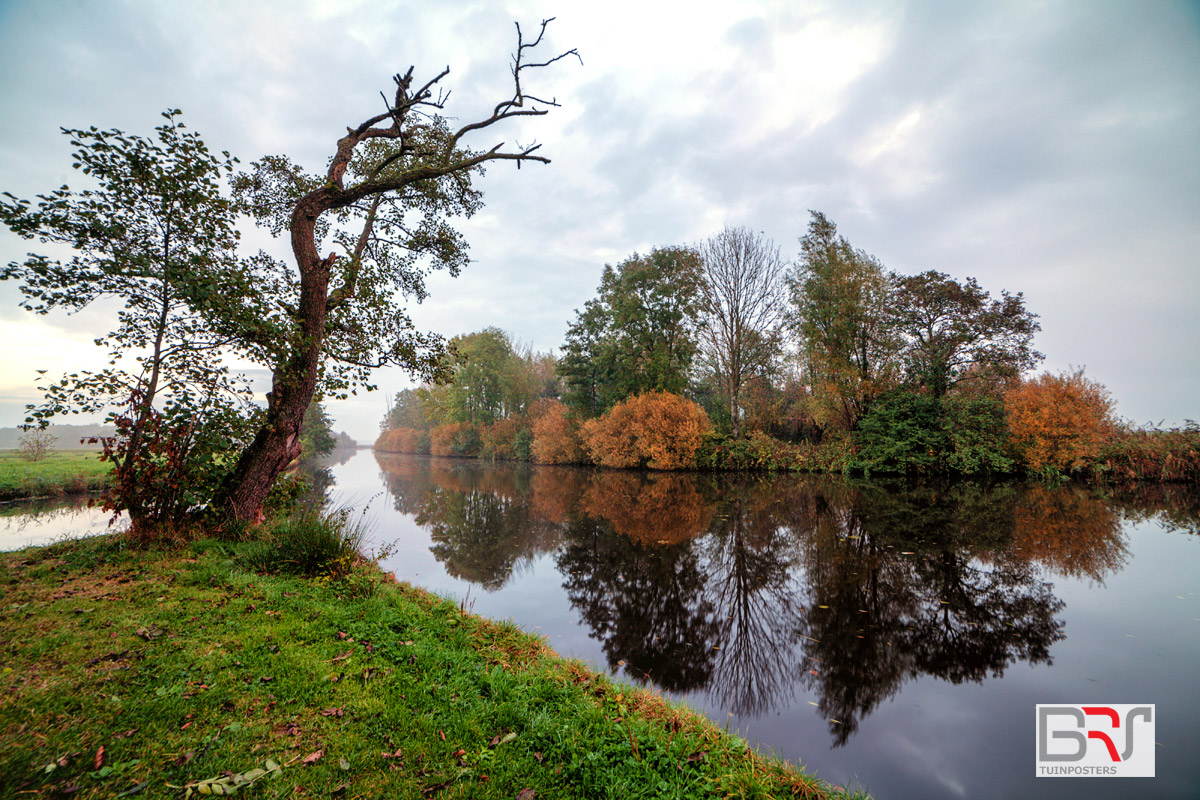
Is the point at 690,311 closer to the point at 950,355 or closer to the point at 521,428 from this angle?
the point at 950,355

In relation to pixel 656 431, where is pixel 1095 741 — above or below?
below

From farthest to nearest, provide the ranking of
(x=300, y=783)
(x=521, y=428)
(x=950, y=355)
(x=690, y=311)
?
(x=521, y=428) < (x=690, y=311) < (x=950, y=355) < (x=300, y=783)

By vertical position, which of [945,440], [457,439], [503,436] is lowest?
[457,439]

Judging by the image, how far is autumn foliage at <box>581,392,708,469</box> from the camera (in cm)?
A: 2502

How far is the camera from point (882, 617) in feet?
17.6

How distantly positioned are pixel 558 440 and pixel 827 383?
19305mm

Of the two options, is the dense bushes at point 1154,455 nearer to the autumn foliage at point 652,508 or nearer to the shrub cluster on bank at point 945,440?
the shrub cluster on bank at point 945,440

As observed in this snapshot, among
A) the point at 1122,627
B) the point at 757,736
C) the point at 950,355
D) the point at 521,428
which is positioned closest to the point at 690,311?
the point at 950,355

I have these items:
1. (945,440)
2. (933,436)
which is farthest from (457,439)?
(945,440)

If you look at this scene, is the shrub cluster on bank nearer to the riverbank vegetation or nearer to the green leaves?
the riverbank vegetation

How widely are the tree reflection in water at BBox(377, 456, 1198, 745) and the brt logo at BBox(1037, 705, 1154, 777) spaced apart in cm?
63

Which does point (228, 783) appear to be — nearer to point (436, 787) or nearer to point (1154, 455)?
point (436, 787)

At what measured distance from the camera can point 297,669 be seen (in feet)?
10.5

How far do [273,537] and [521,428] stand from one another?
120 feet
